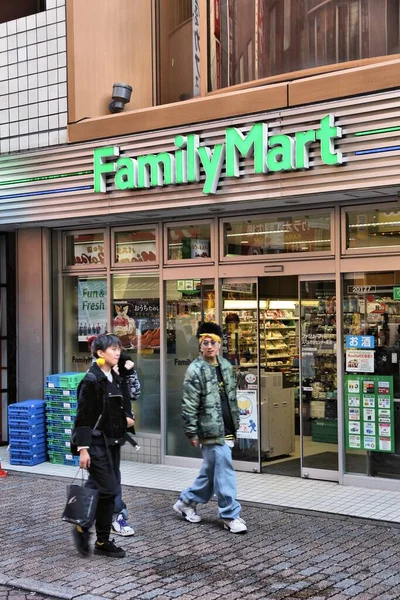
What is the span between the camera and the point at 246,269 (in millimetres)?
9625

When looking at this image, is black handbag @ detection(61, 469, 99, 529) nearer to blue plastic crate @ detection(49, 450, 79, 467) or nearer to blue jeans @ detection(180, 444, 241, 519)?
blue jeans @ detection(180, 444, 241, 519)

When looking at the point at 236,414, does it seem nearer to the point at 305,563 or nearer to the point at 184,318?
the point at 305,563

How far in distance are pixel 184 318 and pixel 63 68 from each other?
3.86 m

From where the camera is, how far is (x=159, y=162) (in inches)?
375

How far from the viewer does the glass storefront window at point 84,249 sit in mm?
11094

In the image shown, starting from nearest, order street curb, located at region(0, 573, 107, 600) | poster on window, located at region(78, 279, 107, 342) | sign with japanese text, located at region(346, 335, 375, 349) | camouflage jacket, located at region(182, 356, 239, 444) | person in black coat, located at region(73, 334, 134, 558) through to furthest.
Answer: street curb, located at region(0, 573, 107, 600) < person in black coat, located at region(73, 334, 134, 558) < camouflage jacket, located at region(182, 356, 239, 444) < sign with japanese text, located at region(346, 335, 375, 349) < poster on window, located at region(78, 279, 107, 342)

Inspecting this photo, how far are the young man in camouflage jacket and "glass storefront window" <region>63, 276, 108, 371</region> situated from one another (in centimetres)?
411

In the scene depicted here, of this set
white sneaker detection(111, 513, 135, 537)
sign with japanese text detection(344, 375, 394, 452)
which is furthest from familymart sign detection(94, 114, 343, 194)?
white sneaker detection(111, 513, 135, 537)

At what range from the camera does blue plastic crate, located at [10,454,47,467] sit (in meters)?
10.3

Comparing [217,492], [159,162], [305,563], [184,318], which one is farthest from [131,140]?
[305,563]

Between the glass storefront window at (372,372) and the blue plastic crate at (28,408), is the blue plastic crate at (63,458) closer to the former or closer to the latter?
the blue plastic crate at (28,408)

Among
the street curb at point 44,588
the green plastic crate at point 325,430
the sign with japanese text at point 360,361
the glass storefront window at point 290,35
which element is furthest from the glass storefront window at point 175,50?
the street curb at point 44,588

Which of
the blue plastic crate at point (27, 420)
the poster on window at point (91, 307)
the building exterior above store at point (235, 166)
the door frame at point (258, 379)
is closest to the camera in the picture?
the building exterior above store at point (235, 166)

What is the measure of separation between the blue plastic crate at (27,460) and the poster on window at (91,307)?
185 centimetres
